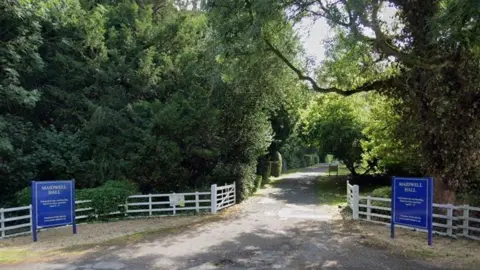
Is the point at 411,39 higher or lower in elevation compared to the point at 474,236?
higher

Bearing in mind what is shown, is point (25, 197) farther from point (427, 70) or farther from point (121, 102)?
point (427, 70)

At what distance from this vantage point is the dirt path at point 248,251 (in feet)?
25.3

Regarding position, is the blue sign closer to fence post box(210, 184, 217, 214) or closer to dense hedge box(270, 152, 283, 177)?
fence post box(210, 184, 217, 214)

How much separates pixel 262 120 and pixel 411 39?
828cm

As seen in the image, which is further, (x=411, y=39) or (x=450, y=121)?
(x=411, y=39)

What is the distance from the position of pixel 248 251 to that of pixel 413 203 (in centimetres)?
426

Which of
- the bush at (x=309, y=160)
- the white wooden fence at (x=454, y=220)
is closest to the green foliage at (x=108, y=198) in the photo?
the white wooden fence at (x=454, y=220)

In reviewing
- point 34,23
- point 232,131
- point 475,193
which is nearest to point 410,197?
point 475,193

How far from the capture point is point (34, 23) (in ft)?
50.3

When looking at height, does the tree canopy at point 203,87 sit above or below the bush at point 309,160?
above

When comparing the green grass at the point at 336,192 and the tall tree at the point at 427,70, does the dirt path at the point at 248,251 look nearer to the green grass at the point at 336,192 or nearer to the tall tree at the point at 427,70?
the tall tree at the point at 427,70

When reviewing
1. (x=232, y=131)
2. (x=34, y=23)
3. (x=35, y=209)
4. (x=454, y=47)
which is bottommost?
(x=35, y=209)

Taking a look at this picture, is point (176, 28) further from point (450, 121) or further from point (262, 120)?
point (450, 121)

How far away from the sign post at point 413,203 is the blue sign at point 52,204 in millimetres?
8886
